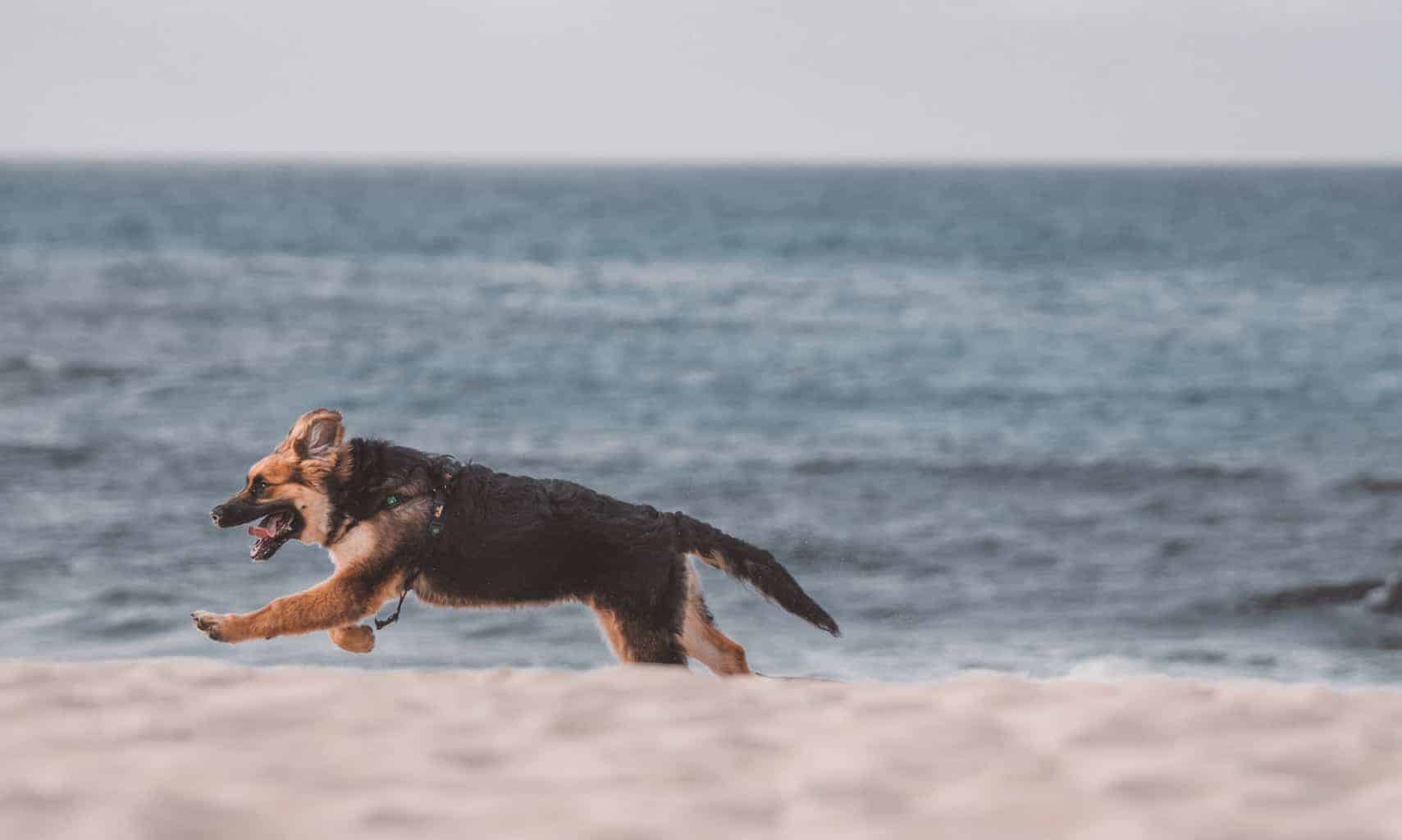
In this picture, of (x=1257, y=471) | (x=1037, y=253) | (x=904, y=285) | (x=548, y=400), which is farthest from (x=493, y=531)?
(x=1037, y=253)

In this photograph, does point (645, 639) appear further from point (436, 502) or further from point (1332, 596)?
point (1332, 596)

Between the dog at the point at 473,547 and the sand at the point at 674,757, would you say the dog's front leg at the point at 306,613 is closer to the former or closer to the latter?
the dog at the point at 473,547

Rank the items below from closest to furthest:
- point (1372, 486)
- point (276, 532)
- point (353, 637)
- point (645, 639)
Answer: point (645, 639) → point (276, 532) → point (353, 637) → point (1372, 486)

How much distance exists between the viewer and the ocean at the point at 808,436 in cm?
1138

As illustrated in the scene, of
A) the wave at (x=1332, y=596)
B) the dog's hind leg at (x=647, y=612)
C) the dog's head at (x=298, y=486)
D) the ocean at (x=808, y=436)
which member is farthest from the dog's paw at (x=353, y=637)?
the wave at (x=1332, y=596)

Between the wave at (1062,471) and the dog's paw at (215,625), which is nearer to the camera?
the dog's paw at (215,625)

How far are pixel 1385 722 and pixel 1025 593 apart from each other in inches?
311

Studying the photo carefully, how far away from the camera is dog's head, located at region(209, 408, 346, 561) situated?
19.7 ft

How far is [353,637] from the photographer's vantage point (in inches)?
247

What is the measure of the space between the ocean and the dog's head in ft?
12.6

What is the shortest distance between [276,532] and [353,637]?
1.75ft

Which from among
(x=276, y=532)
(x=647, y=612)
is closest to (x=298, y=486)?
(x=276, y=532)

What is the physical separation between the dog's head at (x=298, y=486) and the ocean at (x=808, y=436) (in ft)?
12.6

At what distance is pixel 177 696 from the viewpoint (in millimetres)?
4973
